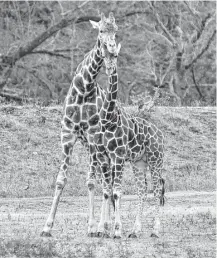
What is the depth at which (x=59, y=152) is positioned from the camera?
71.8 feet

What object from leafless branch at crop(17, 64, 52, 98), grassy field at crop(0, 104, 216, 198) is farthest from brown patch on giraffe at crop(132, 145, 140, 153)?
leafless branch at crop(17, 64, 52, 98)

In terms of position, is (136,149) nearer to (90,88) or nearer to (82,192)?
(90,88)

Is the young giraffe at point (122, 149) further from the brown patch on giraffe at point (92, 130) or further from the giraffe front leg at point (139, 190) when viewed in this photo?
the brown patch on giraffe at point (92, 130)

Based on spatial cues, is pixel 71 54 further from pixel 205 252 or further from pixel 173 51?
pixel 205 252

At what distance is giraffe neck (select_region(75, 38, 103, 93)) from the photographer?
1286cm

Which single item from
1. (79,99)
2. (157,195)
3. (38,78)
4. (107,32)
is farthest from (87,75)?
(38,78)

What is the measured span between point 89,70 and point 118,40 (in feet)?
70.6

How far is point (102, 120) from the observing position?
40.9 feet

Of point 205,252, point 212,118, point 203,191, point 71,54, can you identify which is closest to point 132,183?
point 203,191

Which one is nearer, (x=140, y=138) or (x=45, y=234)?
(x=45, y=234)

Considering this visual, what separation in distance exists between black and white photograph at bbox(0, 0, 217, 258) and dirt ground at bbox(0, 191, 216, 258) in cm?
3

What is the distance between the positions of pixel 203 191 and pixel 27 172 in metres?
4.07

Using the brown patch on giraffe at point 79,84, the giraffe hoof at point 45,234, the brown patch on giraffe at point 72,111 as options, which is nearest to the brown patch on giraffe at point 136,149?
the brown patch on giraffe at point 72,111

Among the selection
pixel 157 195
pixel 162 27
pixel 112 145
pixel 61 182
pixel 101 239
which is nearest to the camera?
pixel 101 239
